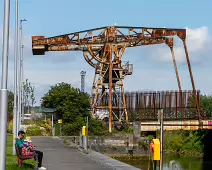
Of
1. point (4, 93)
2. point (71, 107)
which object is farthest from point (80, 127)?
point (4, 93)

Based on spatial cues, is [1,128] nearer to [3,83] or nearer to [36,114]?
[3,83]

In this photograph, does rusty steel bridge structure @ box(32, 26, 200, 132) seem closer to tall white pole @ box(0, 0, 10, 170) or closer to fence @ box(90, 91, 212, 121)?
fence @ box(90, 91, 212, 121)

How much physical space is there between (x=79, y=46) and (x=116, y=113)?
840 cm

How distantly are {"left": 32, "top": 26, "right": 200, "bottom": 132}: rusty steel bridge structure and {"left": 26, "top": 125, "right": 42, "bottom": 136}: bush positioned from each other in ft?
23.3

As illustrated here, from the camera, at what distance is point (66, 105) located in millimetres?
61750

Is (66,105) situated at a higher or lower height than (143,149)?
higher

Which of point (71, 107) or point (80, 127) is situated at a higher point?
point (71, 107)

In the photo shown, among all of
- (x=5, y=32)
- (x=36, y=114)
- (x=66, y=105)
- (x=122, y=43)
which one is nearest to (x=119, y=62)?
(x=122, y=43)

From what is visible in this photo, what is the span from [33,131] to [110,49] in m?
13.3

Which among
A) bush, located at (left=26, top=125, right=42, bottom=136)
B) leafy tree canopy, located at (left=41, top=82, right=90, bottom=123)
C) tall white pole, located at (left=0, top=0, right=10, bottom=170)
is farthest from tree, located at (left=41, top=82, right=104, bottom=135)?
tall white pole, located at (left=0, top=0, right=10, bottom=170)

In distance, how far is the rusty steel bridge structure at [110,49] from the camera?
55562 millimetres

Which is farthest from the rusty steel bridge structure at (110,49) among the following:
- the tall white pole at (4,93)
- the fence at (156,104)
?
the tall white pole at (4,93)

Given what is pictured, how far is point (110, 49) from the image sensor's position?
56875mm

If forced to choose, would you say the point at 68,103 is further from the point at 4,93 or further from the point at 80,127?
the point at 4,93
